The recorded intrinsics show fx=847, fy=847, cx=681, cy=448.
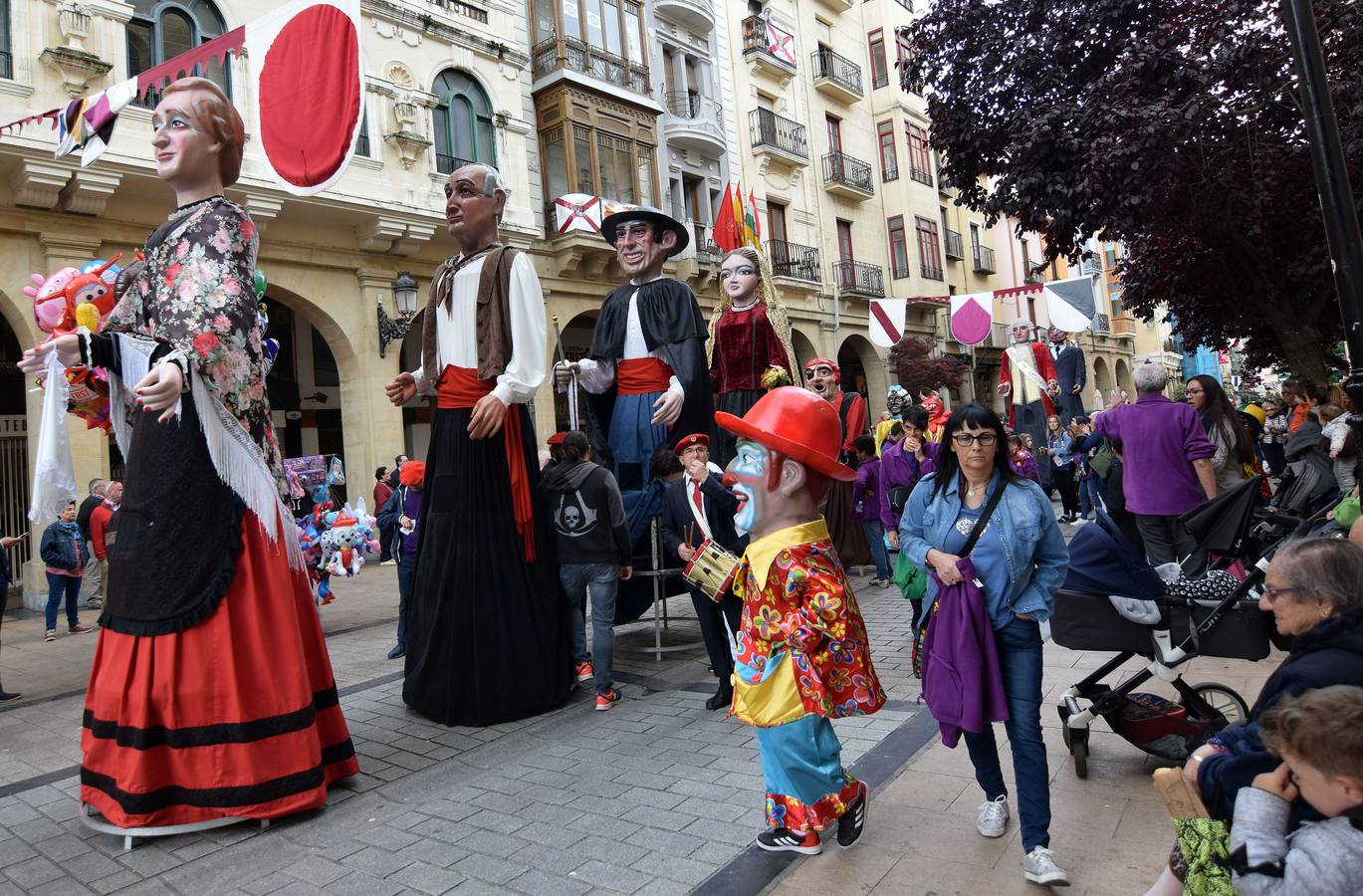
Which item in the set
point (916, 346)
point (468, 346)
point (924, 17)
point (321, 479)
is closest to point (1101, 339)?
point (916, 346)

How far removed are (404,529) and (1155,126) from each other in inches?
275

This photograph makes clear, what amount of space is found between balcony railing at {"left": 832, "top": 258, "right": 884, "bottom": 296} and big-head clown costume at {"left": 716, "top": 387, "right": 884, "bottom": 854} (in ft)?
74.3

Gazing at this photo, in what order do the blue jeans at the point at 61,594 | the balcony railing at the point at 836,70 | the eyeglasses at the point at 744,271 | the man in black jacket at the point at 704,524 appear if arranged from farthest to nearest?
the balcony railing at the point at 836,70
the blue jeans at the point at 61,594
the eyeglasses at the point at 744,271
the man in black jacket at the point at 704,524

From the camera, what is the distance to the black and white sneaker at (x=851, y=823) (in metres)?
2.93

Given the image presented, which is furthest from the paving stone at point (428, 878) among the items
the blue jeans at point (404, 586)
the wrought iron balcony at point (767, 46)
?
the wrought iron balcony at point (767, 46)

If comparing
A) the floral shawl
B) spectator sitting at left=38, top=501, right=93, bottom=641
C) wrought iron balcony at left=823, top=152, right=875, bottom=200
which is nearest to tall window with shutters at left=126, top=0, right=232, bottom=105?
spectator sitting at left=38, top=501, right=93, bottom=641

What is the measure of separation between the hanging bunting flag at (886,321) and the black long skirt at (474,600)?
511 inches

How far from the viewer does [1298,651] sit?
7.06ft

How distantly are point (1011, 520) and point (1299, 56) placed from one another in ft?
9.98

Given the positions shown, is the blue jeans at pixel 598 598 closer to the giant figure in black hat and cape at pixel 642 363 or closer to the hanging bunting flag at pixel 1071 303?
the giant figure in black hat and cape at pixel 642 363

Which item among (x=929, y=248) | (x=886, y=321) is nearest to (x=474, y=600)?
(x=886, y=321)

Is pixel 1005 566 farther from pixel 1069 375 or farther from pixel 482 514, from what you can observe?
pixel 1069 375

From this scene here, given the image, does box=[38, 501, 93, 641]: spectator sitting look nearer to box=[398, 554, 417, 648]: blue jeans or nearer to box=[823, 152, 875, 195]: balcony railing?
box=[398, 554, 417, 648]: blue jeans

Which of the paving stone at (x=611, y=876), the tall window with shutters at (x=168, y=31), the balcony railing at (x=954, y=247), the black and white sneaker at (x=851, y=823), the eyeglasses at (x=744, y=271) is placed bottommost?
the paving stone at (x=611, y=876)
